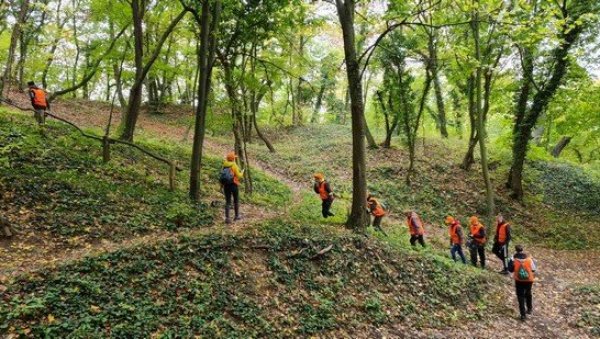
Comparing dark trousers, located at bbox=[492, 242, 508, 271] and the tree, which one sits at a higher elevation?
the tree

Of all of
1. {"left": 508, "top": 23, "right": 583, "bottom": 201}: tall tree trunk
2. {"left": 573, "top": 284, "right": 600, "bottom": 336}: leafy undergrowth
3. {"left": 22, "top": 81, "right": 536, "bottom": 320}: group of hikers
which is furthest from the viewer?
{"left": 508, "top": 23, "right": 583, "bottom": 201}: tall tree trunk

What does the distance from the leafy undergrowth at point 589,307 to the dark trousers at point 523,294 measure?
4.10 feet

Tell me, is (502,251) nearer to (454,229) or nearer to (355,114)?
(454,229)

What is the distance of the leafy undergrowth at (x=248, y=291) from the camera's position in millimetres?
6148

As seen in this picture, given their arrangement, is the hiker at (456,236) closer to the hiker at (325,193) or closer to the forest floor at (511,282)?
the forest floor at (511,282)

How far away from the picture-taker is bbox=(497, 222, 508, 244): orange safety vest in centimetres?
1309

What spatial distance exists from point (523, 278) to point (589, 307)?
8.37 feet

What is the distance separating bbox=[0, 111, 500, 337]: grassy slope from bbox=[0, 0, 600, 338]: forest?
4cm

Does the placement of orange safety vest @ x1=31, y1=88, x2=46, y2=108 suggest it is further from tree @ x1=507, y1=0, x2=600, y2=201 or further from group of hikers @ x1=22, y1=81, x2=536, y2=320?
tree @ x1=507, y1=0, x2=600, y2=201

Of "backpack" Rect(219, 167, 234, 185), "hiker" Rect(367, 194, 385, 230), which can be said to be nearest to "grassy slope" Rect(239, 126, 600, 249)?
"hiker" Rect(367, 194, 385, 230)

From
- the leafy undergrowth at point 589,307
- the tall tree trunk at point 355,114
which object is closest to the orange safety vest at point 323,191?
the tall tree trunk at point 355,114

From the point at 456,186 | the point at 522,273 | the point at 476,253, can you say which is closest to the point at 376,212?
the point at 476,253

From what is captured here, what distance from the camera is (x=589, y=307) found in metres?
11.0

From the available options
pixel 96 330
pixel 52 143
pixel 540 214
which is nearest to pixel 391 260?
pixel 96 330
